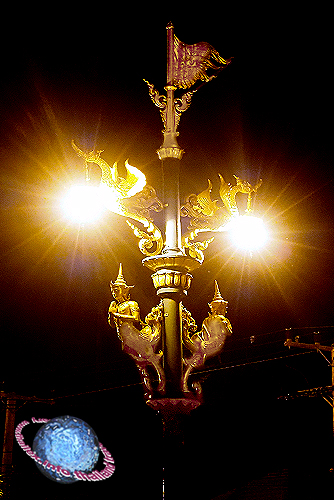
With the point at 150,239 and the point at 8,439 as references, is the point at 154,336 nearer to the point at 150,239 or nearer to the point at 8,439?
the point at 150,239

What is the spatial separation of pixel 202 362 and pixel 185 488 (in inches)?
52.7

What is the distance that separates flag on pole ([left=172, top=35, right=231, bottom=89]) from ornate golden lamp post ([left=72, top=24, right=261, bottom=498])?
1cm

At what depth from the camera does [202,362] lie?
21.9 ft

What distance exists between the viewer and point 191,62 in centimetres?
804

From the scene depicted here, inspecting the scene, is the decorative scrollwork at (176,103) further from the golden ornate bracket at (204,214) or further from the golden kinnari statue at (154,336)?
the golden kinnari statue at (154,336)

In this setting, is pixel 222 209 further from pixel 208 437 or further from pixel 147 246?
pixel 208 437

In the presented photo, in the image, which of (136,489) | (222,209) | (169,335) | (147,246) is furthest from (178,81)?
(136,489)

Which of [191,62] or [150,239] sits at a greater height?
[191,62]

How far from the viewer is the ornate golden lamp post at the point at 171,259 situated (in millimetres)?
6535

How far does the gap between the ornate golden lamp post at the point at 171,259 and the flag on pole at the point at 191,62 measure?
0.04 ft

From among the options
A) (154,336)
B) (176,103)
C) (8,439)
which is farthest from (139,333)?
(8,439)

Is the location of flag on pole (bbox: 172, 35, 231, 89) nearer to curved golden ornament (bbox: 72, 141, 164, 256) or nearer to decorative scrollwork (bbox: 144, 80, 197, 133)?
decorative scrollwork (bbox: 144, 80, 197, 133)

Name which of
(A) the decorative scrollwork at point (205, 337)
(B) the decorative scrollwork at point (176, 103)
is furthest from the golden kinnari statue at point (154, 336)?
(B) the decorative scrollwork at point (176, 103)

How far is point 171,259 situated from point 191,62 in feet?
9.71
